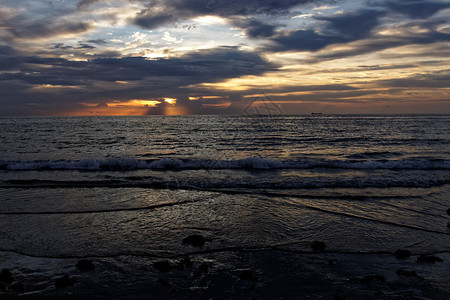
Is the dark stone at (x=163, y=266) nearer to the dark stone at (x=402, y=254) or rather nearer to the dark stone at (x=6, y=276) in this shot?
the dark stone at (x=6, y=276)

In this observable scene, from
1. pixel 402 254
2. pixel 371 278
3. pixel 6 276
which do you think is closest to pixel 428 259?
pixel 402 254

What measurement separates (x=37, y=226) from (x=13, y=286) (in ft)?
12.2

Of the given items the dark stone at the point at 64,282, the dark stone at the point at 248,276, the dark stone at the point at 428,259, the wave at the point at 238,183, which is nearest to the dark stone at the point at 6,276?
the dark stone at the point at 64,282

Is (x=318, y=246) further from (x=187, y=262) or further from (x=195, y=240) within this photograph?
(x=187, y=262)

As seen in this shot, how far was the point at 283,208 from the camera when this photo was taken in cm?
1067

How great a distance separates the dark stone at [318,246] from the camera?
23.2ft

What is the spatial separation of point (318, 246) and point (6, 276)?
6815mm

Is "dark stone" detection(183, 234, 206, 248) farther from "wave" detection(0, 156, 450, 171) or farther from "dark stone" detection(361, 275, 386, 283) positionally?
"wave" detection(0, 156, 450, 171)

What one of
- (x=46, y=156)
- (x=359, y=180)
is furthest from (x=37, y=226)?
(x=46, y=156)

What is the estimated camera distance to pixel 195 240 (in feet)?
24.5

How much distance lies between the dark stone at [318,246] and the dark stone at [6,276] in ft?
21.6

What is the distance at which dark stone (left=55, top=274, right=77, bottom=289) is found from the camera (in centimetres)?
546

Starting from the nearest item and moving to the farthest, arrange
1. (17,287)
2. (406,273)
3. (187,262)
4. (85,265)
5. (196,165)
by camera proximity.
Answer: (17,287) → (406,273) → (85,265) → (187,262) → (196,165)

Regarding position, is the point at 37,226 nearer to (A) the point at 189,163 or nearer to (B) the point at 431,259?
(B) the point at 431,259
